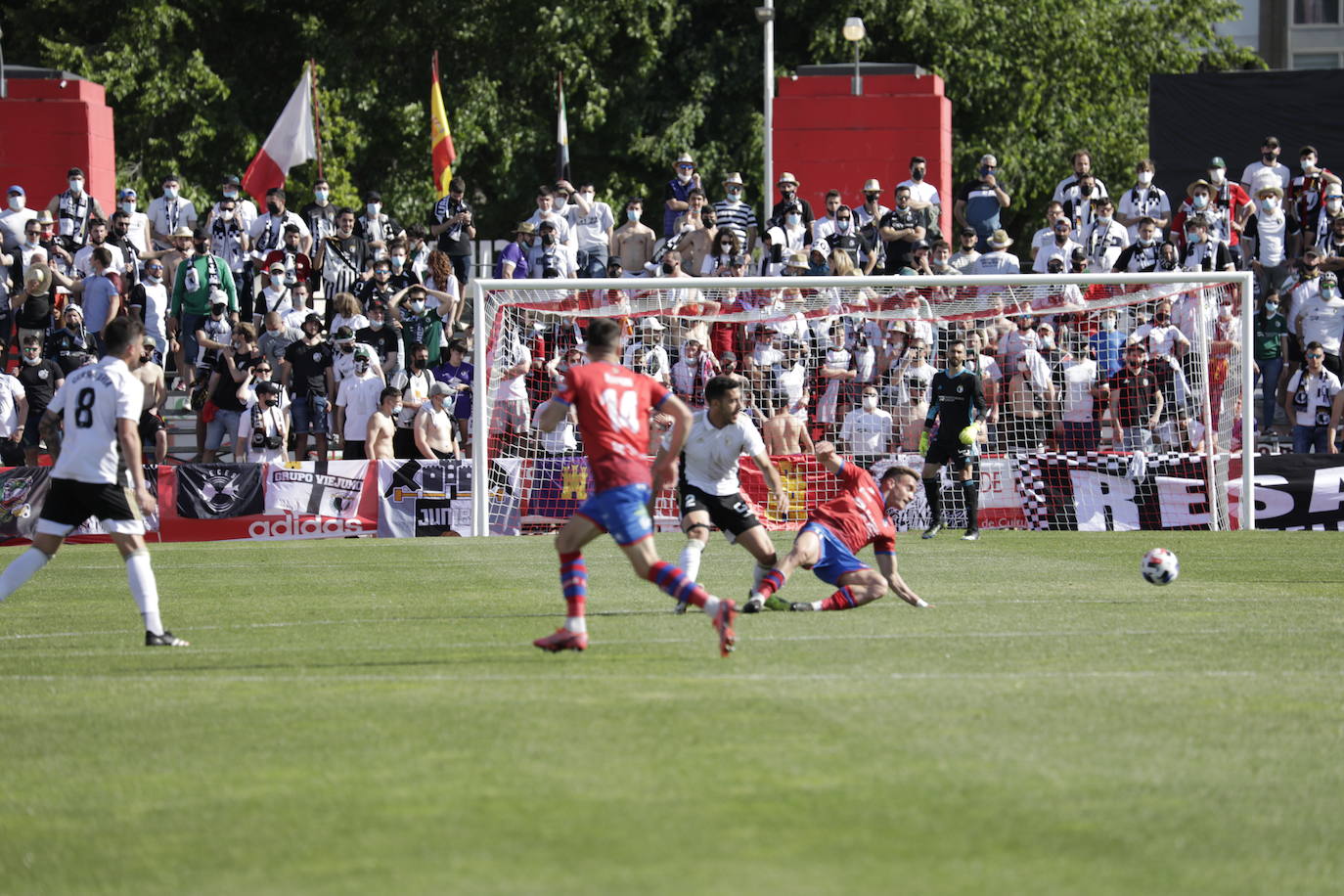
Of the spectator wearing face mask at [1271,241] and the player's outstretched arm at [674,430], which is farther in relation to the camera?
the spectator wearing face mask at [1271,241]

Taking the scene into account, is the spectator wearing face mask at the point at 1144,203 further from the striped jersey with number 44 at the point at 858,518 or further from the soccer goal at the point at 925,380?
the striped jersey with number 44 at the point at 858,518

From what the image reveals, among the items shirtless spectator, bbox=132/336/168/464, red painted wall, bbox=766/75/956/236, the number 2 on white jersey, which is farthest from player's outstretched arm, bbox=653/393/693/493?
red painted wall, bbox=766/75/956/236

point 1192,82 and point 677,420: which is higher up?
point 1192,82

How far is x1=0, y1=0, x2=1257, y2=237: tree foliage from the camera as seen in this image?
36875 mm

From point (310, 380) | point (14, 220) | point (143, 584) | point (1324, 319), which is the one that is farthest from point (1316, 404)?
point (14, 220)

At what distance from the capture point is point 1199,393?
69.6 ft

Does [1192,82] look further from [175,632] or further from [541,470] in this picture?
[175,632]

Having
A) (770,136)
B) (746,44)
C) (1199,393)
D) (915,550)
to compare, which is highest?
(746,44)

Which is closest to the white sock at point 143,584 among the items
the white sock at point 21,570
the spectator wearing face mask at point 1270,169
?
the white sock at point 21,570

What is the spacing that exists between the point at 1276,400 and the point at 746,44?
58.2ft

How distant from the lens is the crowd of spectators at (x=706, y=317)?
842 inches

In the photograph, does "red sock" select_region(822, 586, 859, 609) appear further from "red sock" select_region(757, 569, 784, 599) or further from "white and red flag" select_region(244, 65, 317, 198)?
"white and red flag" select_region(244, 65, 317, 198)

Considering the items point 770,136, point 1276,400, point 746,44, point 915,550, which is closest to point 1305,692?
point 915,550

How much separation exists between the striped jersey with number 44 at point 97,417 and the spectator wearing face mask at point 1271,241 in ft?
58.2
